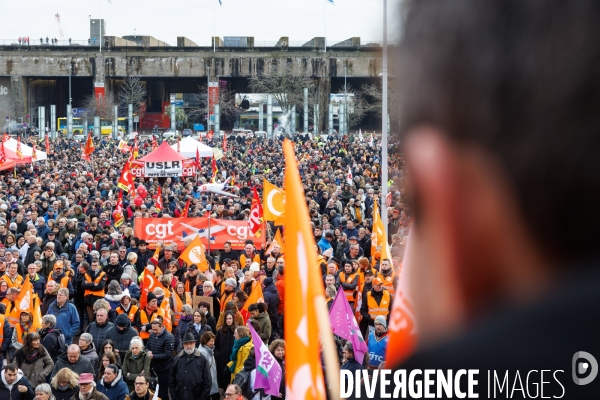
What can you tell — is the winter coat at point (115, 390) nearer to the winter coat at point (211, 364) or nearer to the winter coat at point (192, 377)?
the winter coat at point (192, 377)

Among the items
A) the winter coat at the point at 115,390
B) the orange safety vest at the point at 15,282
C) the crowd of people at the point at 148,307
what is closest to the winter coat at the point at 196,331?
the crowd of people at the point at 148,307

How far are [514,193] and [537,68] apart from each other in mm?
123

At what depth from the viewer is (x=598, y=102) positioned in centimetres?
83

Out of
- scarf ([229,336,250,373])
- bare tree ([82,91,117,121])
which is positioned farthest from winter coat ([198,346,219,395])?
bare tree ([82,91,117,121])

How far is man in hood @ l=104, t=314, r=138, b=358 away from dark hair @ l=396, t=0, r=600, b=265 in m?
9.54

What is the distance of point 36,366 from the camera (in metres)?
9.48

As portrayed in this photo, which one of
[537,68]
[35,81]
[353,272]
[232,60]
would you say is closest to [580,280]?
[537,68]

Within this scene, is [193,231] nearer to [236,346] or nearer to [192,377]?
[236,346]

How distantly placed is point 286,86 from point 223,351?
6743 centimetres

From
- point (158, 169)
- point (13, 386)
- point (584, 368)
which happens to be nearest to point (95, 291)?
point (13, 386)

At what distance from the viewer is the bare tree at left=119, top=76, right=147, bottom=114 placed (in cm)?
8062

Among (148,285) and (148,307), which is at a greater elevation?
(148,285)

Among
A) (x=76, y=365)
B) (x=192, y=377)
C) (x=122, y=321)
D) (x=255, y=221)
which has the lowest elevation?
(x=192, y=377)

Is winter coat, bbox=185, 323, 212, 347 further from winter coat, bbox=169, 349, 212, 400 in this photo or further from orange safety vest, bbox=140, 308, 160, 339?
orange safety vest, bbox=140, 308, 160, 339
